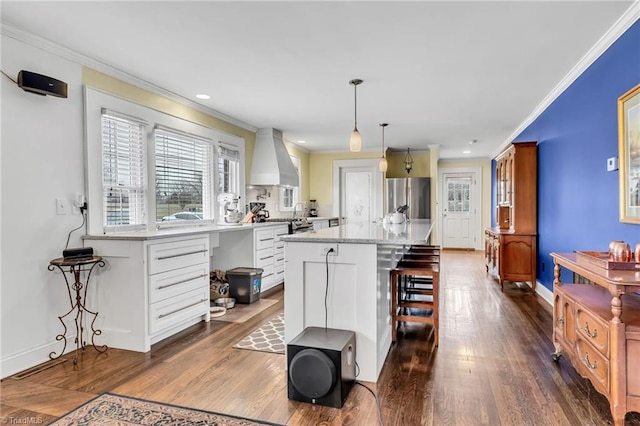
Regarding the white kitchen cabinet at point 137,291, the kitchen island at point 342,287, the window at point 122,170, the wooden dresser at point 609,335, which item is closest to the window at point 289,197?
the window at point 122,170

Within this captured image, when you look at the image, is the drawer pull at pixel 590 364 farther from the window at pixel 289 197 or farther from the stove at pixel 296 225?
the window at pixel 289 197

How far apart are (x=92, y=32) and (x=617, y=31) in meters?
3.65

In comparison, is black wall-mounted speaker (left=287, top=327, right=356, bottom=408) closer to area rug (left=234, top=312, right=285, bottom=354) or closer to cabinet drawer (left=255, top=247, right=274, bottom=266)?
area rug (left=234, top=312, right=285, bottom=354)

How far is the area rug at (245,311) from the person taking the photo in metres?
3.67

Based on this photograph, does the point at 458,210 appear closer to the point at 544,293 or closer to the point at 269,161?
the point at 544,293

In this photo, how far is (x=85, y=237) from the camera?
2.92m

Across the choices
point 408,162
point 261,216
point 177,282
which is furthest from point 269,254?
point 408,162

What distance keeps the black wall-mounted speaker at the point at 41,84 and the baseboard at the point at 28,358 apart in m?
1.83

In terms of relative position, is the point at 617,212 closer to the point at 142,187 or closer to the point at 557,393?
the point at 557,393

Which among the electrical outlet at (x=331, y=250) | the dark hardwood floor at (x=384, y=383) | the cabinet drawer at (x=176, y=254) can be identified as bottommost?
the dark hardwood floor at (x=384, y=383)

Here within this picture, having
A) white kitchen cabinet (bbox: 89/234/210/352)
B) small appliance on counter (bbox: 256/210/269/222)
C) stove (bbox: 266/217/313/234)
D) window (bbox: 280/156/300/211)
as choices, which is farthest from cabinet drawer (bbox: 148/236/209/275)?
window (bbox: 280/156/300/211)

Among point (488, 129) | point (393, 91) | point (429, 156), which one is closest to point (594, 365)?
point (393, 91)

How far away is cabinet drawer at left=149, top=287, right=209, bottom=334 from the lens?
290 cm

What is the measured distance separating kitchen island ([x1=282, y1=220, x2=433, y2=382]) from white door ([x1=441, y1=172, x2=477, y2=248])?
7.32 m
